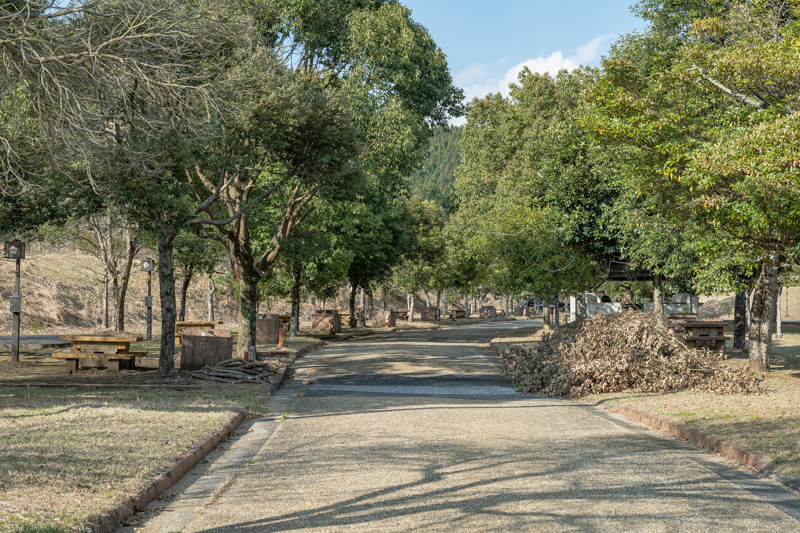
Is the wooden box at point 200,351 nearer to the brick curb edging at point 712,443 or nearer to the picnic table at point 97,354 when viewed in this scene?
the picnic table at point 97,354

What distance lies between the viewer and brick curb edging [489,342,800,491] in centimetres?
686

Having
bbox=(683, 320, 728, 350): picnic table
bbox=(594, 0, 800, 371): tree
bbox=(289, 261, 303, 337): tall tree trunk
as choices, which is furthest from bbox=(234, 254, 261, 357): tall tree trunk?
bbox=(683, 320, 728, 350): picnic table

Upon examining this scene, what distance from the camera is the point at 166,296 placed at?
14.8 meters

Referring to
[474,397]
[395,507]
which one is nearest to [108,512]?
[395,507]

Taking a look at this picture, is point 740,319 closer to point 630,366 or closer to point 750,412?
point 630,366

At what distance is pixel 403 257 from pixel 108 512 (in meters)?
51.5

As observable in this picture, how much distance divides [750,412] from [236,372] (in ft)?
31.0

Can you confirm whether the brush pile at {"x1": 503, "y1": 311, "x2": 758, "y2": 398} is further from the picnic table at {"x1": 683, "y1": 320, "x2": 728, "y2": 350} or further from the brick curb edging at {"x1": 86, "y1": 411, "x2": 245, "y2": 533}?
the picnic table at {"x1": 683, "y1": 320, "x2": 728, "y2": 350}

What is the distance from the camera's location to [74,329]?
35969 mm

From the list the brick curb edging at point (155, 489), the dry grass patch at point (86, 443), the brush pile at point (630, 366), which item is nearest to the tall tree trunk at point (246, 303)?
the dry grass patch at point (86, 443)

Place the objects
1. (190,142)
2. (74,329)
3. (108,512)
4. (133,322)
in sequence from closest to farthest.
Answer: (108,512) < (190,142) < (74,329) < (133,322)

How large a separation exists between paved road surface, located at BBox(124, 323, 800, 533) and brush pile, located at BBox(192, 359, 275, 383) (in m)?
3.32

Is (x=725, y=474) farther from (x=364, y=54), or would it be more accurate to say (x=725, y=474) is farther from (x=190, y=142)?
(x=364, y=54)

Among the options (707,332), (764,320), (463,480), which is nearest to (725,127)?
(764,320)
